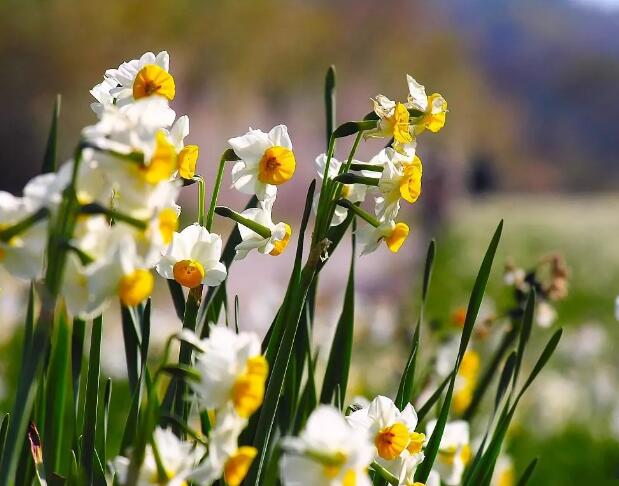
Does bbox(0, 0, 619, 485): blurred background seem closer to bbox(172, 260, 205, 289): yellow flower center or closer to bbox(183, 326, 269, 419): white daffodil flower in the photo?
bbox(172, 260, 205, 289): yellow flower center

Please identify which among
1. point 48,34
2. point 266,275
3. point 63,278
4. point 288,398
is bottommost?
point 266,275

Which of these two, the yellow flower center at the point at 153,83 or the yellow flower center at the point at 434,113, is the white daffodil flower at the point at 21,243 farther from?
the yellow flower center at the point at 434,113

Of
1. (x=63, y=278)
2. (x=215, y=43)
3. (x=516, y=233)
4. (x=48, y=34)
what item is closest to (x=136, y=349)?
(x=63, y=278)

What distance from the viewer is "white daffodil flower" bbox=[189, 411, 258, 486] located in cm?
61

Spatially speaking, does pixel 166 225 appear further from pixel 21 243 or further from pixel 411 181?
pixel 411 181

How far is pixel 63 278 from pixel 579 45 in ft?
203

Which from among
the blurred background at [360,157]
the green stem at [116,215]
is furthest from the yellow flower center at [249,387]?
the blurred background at [360,157]

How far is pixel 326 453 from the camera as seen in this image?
0.58m

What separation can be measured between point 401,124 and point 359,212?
89mm

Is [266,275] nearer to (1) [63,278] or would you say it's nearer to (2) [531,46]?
(1) [63,278]

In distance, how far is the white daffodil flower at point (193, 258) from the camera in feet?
2.68

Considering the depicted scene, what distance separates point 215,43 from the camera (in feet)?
43.5

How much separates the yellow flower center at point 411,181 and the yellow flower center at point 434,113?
0.12 ft

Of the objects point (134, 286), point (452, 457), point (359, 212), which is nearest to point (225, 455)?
point (134, 286)
